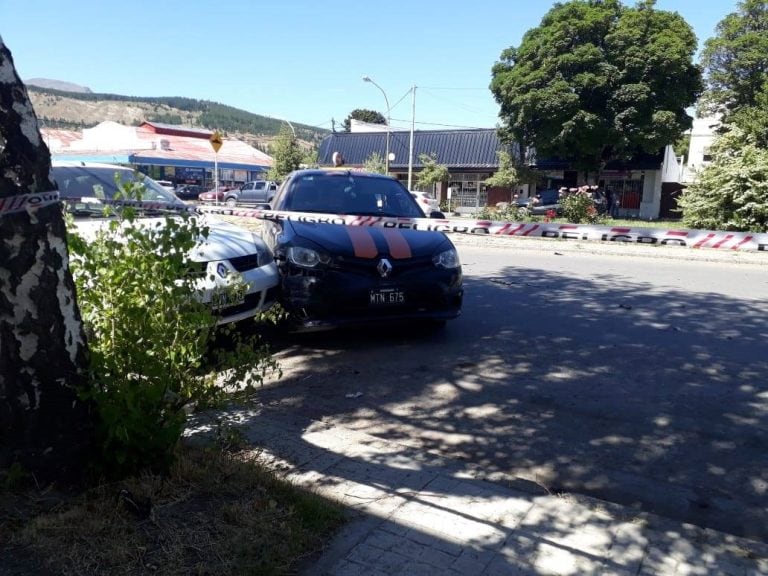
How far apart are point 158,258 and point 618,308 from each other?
20.7 feet

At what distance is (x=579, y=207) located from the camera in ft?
65.8

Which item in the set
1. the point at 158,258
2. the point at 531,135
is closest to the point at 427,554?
the point at 158,258

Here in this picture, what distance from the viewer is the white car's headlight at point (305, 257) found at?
18.3ft

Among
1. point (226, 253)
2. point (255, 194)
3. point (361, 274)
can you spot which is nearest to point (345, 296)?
point (361, 274)

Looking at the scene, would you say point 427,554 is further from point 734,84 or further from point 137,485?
point 734,84

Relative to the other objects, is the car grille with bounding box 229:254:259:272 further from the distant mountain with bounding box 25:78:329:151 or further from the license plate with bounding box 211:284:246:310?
the distant mountain with bounding box 25:78:329:151

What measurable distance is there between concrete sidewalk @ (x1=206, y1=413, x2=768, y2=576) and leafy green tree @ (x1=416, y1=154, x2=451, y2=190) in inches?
1577

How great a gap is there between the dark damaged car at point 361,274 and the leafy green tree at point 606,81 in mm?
30015

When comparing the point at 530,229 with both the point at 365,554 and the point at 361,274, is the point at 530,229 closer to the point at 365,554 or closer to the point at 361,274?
the point at 361,274

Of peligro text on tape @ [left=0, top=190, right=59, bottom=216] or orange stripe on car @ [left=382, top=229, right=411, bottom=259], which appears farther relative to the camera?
orange stripe on car @ [left=382, top=229, right=411, bottom=259]

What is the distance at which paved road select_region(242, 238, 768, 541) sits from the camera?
3.67 m

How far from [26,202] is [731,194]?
18238 millimetres

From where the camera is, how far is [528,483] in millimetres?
3590

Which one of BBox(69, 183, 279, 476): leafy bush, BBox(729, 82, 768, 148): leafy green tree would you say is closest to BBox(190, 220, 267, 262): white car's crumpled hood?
BBox(69, 183, 279, 476): leafy bush
